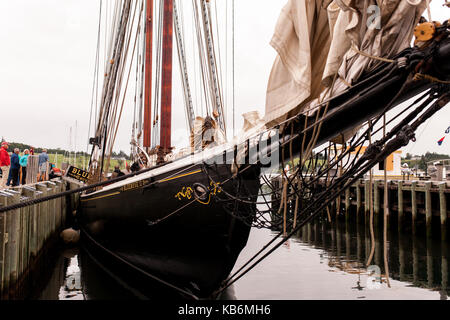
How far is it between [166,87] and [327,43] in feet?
22.5

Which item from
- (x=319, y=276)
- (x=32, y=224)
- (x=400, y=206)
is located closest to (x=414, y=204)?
(x=400, y=206)

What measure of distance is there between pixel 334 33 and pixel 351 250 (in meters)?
10.8

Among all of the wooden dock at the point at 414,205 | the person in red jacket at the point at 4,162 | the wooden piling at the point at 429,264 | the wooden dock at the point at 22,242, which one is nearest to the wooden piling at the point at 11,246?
the wooden dock at the point at 22,242

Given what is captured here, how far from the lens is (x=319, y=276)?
371 inches

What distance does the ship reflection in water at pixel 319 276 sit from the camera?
7918mm

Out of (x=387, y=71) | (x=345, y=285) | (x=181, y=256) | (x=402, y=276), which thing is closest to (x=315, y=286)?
(x=345, y=285)

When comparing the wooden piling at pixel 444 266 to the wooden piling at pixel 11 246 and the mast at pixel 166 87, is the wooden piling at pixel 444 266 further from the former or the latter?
the wooden piling at pixel 11 246

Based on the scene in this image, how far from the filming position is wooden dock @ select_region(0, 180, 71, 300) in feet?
19.1

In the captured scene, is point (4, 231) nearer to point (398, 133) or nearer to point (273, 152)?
point (273, 152)

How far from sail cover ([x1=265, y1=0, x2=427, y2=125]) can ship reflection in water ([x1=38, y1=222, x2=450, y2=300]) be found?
4.70m

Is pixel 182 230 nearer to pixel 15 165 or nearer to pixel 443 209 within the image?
pixel 15 165

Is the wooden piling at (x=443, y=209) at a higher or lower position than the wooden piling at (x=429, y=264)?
higher

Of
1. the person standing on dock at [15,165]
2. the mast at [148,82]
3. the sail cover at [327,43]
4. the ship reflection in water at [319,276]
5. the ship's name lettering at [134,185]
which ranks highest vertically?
the mast at [148,82]

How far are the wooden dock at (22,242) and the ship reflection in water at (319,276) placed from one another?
0.55m
